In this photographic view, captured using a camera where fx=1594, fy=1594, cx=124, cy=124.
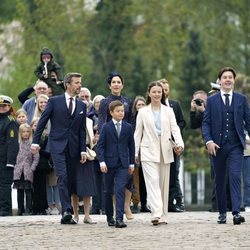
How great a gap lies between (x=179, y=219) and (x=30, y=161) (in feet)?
11.2

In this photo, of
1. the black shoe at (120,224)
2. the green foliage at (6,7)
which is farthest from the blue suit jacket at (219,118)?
the green foliage at (6,7)

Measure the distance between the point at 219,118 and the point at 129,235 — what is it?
2.62 metres

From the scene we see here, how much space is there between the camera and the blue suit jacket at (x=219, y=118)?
69.9 ft

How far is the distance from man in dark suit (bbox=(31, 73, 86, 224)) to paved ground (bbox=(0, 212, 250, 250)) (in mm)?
874

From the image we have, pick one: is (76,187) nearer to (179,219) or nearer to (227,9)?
(179,219)

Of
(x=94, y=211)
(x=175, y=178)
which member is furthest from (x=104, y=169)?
(x=94, y=211)

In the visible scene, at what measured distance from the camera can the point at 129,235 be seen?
19500mm

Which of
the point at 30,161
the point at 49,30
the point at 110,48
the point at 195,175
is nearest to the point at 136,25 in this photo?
the point at 110,48

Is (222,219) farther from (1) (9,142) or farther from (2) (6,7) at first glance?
(2) (6,7)

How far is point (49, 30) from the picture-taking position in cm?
6175

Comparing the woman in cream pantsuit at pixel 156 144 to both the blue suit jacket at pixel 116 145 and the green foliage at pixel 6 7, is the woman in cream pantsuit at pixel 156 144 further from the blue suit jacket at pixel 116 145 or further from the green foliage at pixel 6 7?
the green foliage at pixel 6 7

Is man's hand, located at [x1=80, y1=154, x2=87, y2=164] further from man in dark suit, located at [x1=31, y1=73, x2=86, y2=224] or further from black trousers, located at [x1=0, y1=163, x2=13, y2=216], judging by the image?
black trousers, located at [x1=0, y1=163, x2=13, y2=216]

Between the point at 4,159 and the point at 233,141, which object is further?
the point at 4,159

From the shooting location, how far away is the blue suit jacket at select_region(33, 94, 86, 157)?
71.4 feet
